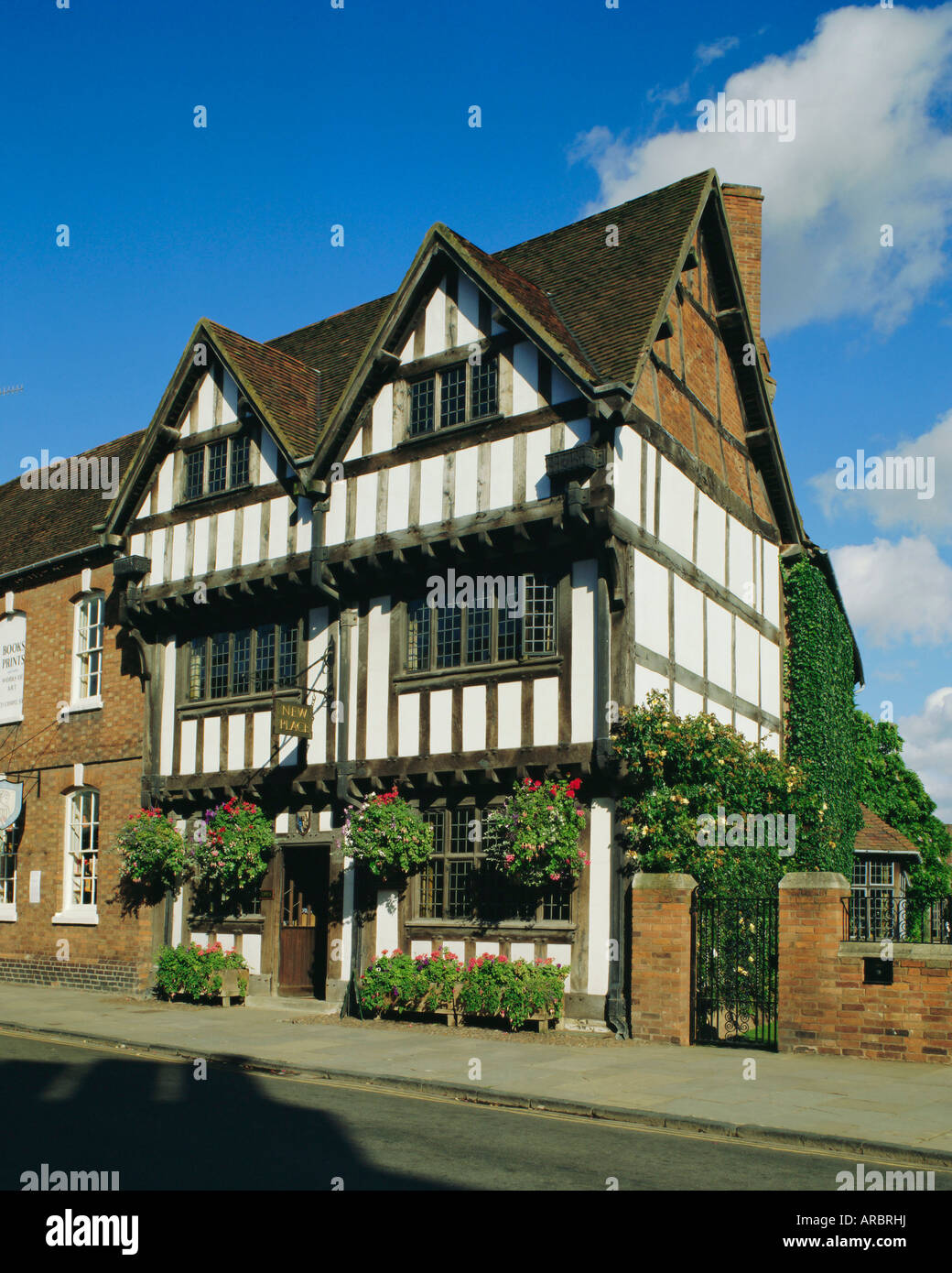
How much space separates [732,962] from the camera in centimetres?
1580

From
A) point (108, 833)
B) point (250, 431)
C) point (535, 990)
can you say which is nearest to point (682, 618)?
point (535, 990)

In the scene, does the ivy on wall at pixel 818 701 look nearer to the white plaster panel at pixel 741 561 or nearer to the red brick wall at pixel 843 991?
the white plaster panel at pixel 741 561

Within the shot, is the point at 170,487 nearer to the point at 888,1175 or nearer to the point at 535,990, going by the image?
the point at 535,990

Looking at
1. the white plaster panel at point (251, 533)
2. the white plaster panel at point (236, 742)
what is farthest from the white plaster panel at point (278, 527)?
the white plaster panel at point (236, 742)

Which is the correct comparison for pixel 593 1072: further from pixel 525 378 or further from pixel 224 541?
pixel 224 541

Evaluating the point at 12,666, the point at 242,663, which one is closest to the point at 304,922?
the point at 242,663

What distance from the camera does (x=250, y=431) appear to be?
69.7 ft

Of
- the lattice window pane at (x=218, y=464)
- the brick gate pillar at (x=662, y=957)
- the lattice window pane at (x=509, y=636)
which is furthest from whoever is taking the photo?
the lattice window pane at (x=218, y=464)

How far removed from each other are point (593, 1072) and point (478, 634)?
695 centimetres

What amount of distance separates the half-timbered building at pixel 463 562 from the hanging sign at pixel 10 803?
13.1 feet

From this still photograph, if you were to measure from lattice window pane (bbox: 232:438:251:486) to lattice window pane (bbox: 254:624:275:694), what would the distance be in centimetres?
261

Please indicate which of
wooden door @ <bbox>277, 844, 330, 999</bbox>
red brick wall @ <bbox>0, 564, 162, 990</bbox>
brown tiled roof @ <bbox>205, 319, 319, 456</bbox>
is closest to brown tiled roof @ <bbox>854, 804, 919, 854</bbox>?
wooden door @ <bbox>277, 844, 330, 999</bbox>

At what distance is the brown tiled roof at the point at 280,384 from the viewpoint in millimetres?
20688

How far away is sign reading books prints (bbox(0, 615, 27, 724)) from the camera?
83.0 feet
